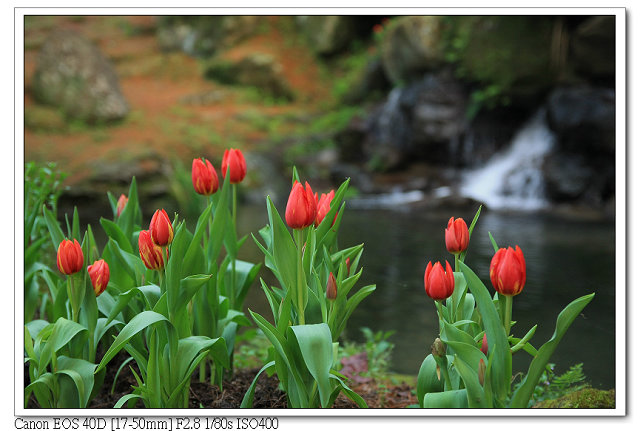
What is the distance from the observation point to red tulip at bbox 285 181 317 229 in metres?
1.28

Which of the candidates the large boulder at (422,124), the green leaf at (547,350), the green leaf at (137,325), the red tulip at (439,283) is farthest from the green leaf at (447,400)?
the large boulder at (422,124)

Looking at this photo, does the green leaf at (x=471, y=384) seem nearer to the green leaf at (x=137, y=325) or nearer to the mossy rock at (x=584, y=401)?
the mossy rock at (x=584, y=401)

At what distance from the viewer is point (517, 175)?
6707 mm

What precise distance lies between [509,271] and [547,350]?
0.19 m

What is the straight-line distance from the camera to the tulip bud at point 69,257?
1411 mm

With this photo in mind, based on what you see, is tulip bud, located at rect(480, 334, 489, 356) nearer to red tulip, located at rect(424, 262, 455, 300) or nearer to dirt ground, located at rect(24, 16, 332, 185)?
red tulip, located at rect(424, 262, 455, 300)

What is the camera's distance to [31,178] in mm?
2379

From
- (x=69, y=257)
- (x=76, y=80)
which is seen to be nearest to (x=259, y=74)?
(x=76, y=80)

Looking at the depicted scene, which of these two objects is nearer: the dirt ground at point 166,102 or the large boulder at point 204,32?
the dirt ground at point 166,102

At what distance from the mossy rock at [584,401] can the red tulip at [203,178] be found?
1057 millimetres

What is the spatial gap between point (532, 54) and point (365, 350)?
5152 millimetres

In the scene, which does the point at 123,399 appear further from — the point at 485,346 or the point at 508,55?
the point at 508,55
